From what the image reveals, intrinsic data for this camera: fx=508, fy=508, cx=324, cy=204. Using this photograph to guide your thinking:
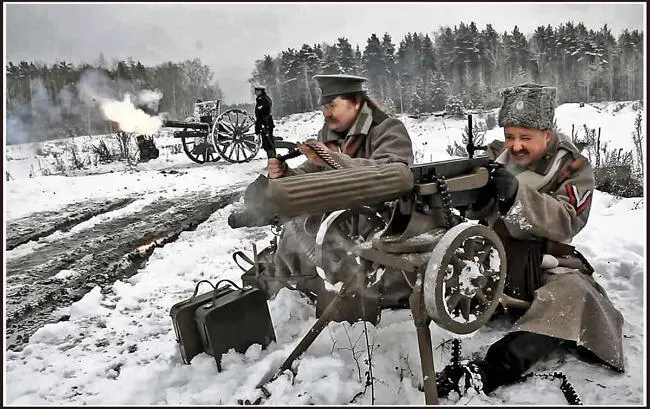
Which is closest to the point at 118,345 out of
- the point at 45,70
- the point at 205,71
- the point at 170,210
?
the point at 170,210

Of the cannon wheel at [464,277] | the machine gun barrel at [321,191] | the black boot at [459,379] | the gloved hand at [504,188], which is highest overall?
the machine gun barrel at [321,191]

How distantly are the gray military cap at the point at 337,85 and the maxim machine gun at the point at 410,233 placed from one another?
2.66 ft

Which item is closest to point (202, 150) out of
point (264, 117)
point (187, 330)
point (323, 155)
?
point (264, 117)

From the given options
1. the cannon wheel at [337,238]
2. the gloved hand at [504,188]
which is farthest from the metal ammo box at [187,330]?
the gloved hand at [504,188]

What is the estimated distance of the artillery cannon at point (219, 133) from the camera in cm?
1226

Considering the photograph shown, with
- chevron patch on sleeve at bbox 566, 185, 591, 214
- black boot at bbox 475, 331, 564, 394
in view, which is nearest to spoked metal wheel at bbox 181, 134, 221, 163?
chevron patch on sleeve at bbox 566, 185, 591, 214

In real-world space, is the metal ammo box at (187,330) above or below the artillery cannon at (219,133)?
below

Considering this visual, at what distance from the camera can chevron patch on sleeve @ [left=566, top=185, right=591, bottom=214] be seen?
237cm

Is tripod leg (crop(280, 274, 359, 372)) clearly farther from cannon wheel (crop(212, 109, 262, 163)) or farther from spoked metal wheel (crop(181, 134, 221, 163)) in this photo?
spoked metal wheel (crop(181, 134, 221, 163))

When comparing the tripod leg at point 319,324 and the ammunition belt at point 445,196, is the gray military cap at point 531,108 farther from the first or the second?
the tripod leg at point 319,324

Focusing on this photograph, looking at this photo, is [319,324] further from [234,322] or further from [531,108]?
[531,108]

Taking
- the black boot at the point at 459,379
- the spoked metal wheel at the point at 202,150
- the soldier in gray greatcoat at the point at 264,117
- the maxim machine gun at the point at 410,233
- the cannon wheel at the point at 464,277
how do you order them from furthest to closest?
the spoked metal wheel at the point at 202,150, the soldier in gray greatcoat at the point at 264,117, the black boot at the point at 459,379, the cannon wheel at the point at 464,277, the maxim machine gun at the point at 410,233

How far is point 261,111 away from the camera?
36.2 ft

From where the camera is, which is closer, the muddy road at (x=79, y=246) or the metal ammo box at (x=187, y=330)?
the metal ammo box at (x=187, y=330)
